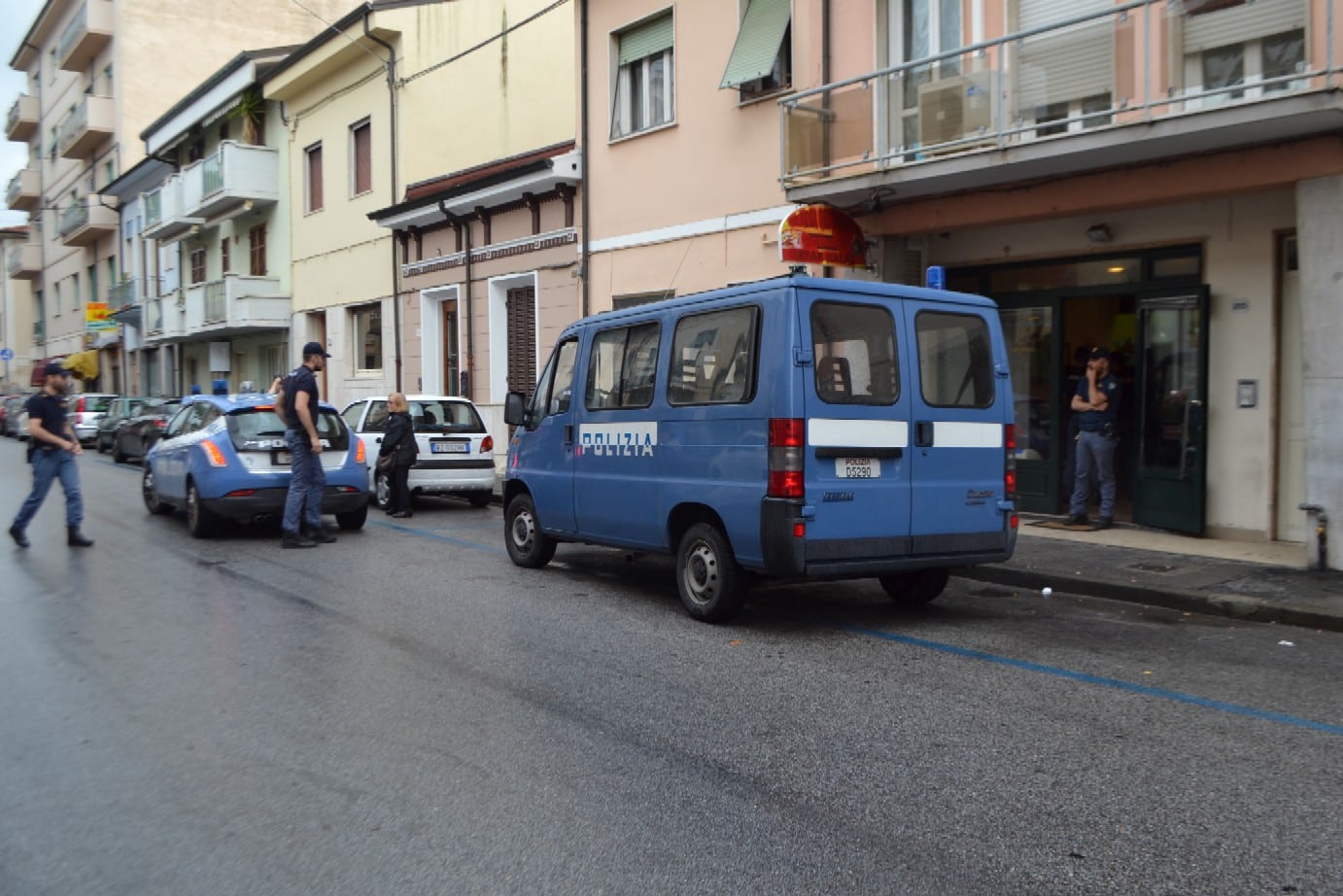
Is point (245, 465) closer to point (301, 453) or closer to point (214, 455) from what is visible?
point (214, 455)

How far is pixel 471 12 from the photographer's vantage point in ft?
76.9

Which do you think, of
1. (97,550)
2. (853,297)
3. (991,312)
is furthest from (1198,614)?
(97,550)

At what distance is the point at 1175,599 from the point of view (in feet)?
27.1

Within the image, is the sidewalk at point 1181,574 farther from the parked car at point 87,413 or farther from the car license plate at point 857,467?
the parked car at point 87,413

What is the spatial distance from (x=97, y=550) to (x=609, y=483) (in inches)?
220

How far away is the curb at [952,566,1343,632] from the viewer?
7609mm

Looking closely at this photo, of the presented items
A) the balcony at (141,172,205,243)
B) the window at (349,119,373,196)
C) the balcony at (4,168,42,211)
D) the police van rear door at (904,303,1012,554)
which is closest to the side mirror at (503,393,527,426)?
the police van rear door at (904,303,1012,554)

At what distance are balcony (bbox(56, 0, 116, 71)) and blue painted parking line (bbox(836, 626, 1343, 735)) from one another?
4251 centimetres

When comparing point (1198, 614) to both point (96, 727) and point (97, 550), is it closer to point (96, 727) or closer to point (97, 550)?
point (96, 727)

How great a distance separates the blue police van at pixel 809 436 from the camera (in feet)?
22.5

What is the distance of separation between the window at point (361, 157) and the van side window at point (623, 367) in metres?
17.6

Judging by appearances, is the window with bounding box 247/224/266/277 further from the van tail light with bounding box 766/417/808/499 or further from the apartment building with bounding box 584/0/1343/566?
the van tail light with bounding box 766/417/808/499

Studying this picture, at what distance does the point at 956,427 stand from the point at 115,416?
24.6m

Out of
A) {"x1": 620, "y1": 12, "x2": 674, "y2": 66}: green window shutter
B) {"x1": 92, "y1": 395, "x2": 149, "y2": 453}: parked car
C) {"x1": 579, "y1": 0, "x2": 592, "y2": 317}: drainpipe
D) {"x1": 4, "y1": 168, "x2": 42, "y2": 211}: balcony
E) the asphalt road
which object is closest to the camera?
the asphalt road
